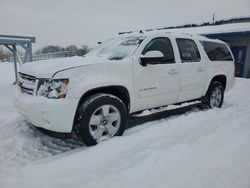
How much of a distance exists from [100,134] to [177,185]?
1.51 m

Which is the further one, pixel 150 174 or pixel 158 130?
pixel 158 130

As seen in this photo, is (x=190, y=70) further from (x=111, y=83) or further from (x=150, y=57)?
(x=111, y=83)

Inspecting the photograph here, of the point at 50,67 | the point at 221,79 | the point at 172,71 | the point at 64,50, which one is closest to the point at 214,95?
the point at 221,79

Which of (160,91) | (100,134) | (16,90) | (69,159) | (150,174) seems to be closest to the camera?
(150,174)

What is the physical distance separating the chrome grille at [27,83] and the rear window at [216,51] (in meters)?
4.01

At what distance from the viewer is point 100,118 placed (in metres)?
3.88

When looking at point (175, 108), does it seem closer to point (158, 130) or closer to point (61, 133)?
point (158, 130)

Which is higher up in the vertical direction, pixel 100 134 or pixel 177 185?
pixel 100 134

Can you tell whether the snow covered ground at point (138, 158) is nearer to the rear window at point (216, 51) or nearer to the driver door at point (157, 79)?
the driver door at point (157, 79)

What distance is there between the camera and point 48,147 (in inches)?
155

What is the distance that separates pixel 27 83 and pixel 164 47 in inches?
103

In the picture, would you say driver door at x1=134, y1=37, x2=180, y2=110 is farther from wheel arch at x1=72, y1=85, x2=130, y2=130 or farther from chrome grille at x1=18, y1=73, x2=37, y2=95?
chrome grille at x1=18, y1=73, x2=37, y2=95

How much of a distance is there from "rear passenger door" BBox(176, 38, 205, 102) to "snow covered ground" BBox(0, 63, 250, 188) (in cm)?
80

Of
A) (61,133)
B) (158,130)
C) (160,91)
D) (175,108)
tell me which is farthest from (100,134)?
(175,108)
